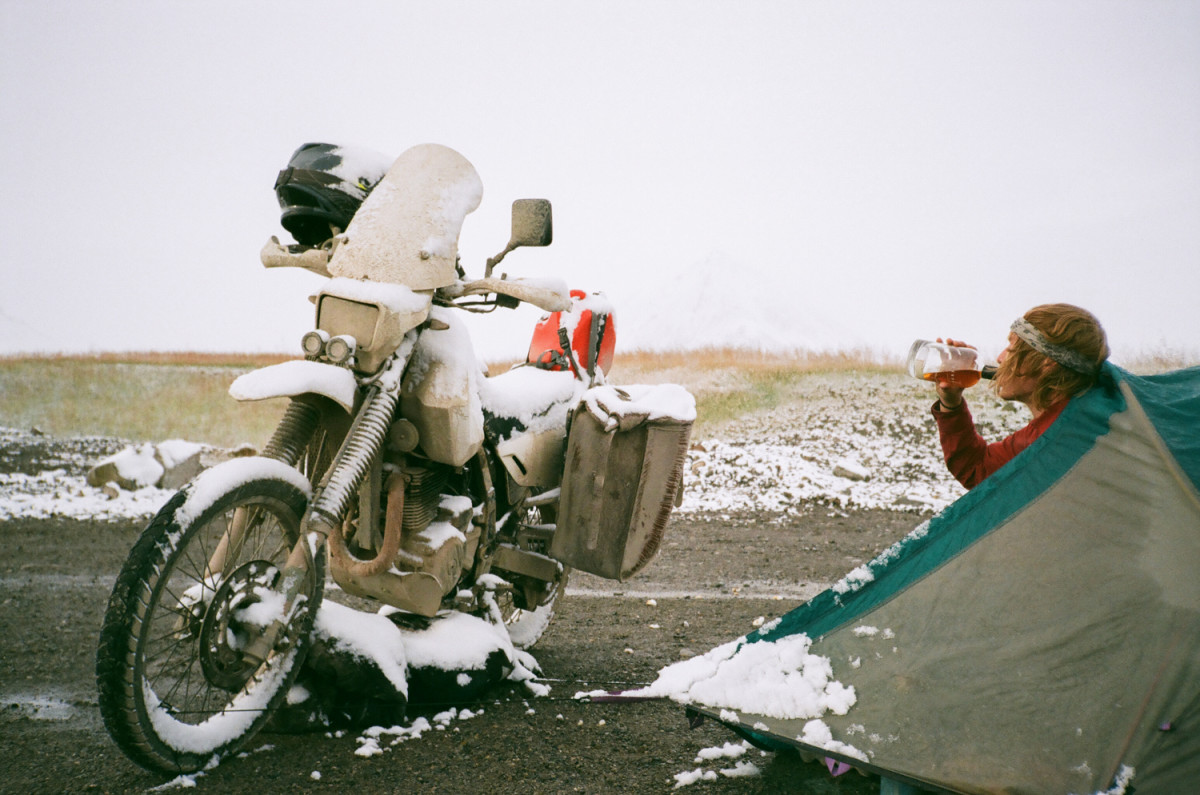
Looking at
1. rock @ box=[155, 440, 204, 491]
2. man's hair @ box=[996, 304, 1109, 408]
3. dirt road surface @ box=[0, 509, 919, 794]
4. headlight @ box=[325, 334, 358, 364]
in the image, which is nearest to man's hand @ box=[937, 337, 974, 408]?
man's hair @ box=[996, 304, 1109, 408]

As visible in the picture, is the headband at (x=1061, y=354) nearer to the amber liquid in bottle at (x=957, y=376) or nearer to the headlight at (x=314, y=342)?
the amber liquid in bottle at (x=957, y=376)

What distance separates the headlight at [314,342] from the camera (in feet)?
8.06

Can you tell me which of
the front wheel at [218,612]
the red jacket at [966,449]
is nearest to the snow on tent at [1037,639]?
the red jacket at [966,449]

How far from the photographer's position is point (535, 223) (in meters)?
3.16

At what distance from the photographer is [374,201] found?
281cm

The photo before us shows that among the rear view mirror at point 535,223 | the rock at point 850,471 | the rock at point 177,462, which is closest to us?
the rear view mirror at point 535,223

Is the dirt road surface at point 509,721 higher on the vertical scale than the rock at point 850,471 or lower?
higher

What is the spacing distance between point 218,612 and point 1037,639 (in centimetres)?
228

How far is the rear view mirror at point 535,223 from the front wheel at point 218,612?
50.5 inches

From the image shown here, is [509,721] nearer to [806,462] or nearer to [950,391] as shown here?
[950,391]

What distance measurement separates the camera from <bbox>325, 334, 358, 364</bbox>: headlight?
245cm

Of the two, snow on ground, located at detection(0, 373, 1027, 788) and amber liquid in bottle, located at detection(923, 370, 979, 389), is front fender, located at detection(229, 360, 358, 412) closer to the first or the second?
snow on ground, located at detection(0, 373, 1027, 788)

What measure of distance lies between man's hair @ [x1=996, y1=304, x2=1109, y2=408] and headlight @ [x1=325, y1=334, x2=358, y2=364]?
6.62 feet

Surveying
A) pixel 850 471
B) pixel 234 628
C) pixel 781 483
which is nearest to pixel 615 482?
pixel 234 628
